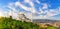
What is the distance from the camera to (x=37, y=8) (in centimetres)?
153

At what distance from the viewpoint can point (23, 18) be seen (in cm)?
153

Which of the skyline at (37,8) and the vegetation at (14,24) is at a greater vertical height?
the skyline at (37,8)

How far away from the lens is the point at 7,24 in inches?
57.9

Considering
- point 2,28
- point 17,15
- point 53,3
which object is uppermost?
point 53,3

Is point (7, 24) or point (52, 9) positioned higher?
point (52, 9)

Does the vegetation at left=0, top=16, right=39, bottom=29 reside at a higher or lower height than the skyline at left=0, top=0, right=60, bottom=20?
lower

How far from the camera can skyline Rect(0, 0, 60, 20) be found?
1505mm

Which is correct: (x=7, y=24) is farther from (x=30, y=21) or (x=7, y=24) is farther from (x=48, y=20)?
(x=48, y=20)

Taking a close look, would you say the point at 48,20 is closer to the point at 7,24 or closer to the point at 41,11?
the point at 41,11

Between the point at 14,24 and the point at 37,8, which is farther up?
the point at 37,8

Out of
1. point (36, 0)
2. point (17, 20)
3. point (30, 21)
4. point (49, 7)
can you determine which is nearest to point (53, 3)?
point (49, 7)

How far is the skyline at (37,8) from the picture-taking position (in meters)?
1.50

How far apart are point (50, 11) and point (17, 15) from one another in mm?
357

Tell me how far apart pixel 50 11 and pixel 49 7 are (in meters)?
0.04
